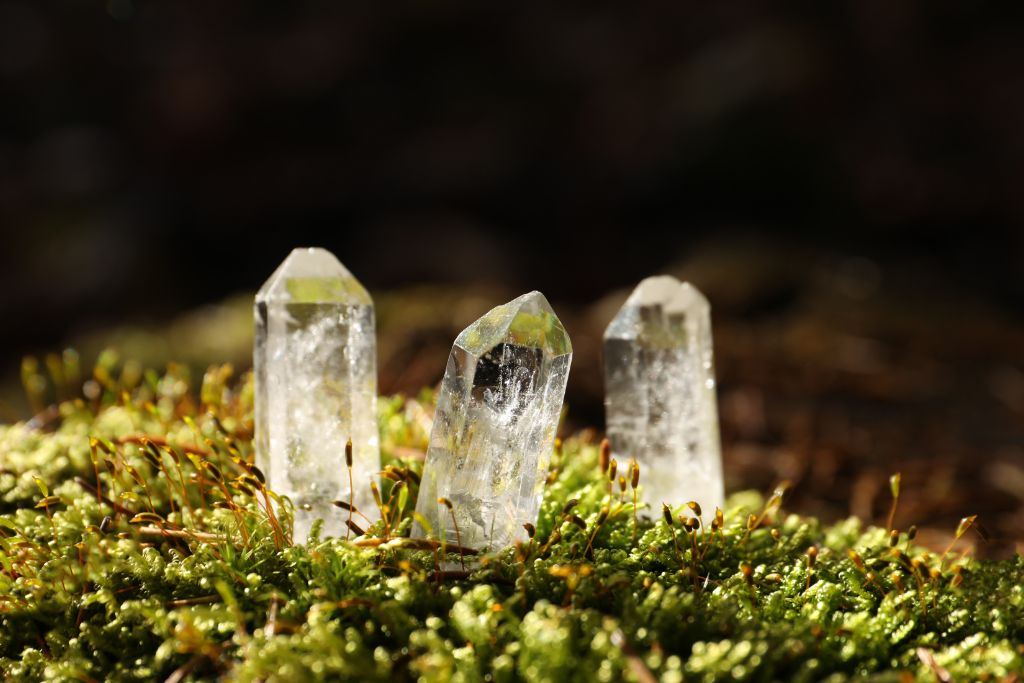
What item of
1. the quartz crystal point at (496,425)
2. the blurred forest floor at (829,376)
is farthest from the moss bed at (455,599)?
the blurred forest floor at (829,376)

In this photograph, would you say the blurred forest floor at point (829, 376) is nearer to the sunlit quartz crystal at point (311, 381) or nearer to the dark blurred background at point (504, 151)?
the dark blurred background at point (504, 151)

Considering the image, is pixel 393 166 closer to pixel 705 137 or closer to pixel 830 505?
pixel 705 137

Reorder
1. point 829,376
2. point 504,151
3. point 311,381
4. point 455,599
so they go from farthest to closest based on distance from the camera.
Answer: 1. point 504,151
2. point 829,376
3. point 311,381
4. point 455,599

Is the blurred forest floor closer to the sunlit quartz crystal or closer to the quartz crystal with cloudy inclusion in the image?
the quartz crystal with cloudy inclusion

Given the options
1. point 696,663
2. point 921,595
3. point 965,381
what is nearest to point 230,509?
point 696,663

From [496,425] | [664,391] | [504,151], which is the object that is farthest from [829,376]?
[504,151]

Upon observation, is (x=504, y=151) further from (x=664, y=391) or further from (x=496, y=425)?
(x=496, y=425)
